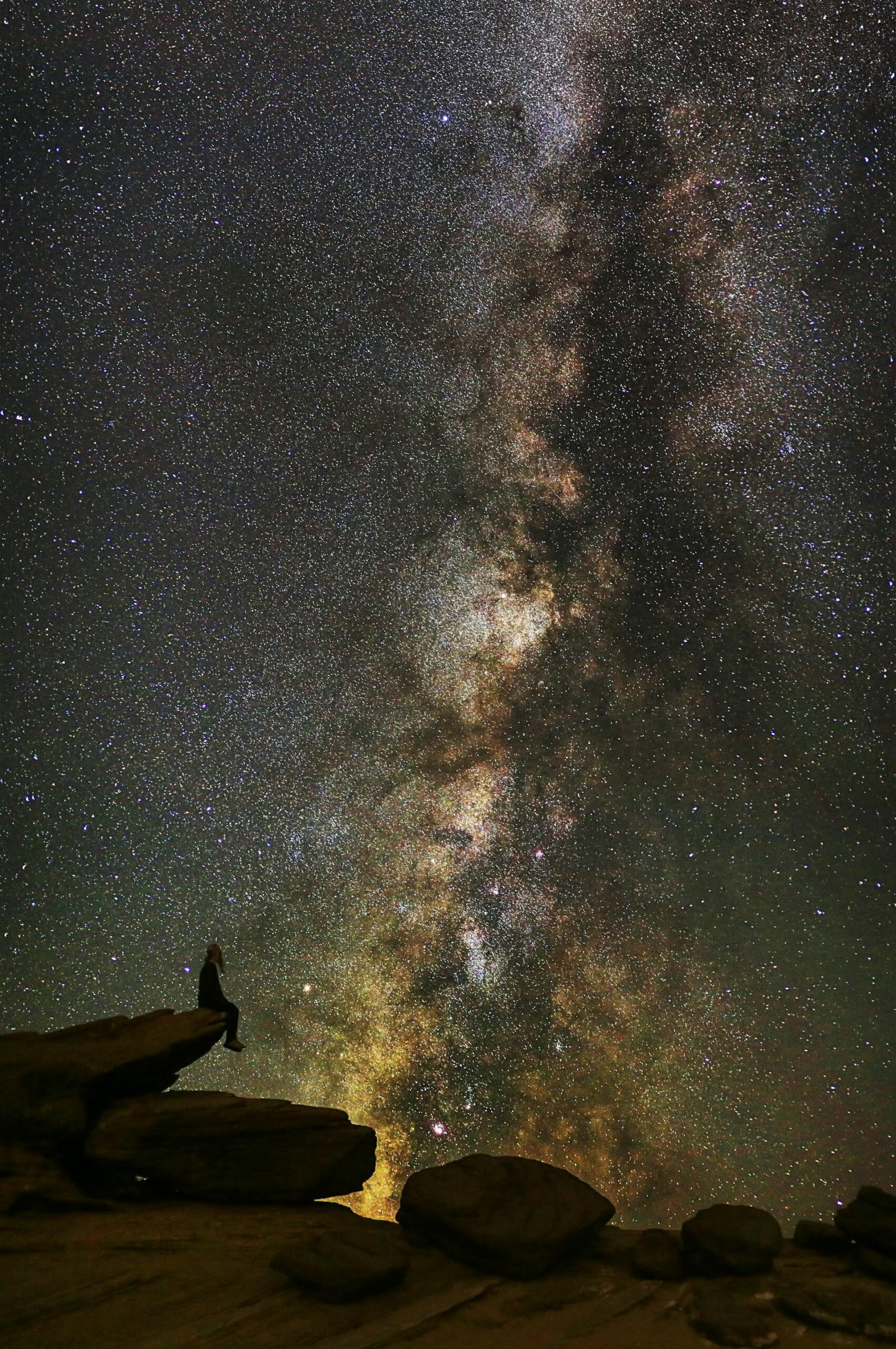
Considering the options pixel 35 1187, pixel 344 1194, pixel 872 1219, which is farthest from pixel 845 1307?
pixel 35 1187

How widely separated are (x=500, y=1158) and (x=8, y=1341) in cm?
635

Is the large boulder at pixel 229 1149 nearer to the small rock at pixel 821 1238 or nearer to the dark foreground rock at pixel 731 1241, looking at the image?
the dark foreground rock at pixel 731 1241

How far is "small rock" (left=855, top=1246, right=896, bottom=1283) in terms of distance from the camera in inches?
391

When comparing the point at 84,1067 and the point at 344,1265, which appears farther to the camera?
the point at 84,1067

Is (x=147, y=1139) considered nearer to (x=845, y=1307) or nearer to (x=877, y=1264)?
(x=845, y=1307)

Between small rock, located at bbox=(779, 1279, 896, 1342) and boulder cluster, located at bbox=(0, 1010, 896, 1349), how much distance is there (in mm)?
19

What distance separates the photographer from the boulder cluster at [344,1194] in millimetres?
9398

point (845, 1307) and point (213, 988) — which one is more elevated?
point (213, 988)

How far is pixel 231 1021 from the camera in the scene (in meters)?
15.1

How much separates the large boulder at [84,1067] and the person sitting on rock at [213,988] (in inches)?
14.2

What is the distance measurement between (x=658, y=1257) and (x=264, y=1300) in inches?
185

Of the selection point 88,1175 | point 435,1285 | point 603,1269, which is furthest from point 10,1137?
point 603,1269

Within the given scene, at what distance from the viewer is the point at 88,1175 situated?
1259cm

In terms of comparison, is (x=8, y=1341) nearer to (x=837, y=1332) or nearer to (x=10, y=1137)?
(x=10, y=1137)
